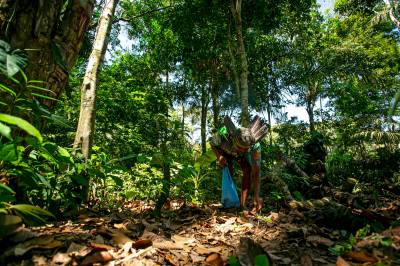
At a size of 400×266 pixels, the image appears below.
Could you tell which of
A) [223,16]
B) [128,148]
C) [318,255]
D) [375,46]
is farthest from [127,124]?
[375,46]

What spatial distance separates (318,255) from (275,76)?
43.4 feet

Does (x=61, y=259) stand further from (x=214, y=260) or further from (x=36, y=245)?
(x=214, y=260)

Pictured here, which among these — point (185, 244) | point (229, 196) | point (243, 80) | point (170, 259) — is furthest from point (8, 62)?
point (243, 80)

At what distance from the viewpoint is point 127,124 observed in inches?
313

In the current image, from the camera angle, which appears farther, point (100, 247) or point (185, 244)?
point (185, 244)

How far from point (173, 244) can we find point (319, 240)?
117 centimetres

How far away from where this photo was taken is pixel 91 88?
418cm

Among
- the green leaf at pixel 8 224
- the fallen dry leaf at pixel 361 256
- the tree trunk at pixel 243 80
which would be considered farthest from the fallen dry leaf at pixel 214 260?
the tree trunk at pixel 243 80

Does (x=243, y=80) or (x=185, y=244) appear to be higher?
(x=243, y=80)

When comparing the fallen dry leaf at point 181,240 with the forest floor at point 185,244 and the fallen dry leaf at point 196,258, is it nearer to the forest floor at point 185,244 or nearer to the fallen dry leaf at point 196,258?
the forest floor at point 185,244

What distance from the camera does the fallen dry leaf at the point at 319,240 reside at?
2.59 metres

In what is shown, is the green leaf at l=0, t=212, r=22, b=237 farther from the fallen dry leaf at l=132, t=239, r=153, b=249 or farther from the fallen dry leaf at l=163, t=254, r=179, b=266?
the fallen dry leaf at l=163, t=254, r=179, b=266

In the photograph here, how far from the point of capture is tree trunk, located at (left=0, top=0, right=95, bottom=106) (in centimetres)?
223

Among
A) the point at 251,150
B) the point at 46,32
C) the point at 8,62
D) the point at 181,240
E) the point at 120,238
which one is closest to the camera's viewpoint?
the point at 8,62
